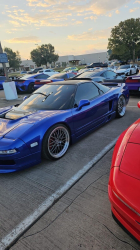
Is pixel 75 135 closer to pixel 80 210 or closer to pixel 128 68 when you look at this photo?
pixel 80 210

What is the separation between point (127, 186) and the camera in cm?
129

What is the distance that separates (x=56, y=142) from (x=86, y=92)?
4.83ft

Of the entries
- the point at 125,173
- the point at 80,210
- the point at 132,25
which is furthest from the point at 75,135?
the point at 132,25

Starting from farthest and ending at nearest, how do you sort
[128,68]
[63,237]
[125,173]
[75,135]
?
[128,68], [75,135], [63,237], [125,173]

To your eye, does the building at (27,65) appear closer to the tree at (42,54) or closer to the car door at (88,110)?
the tree at (42,54)

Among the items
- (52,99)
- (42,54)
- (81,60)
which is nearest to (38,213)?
(52,99)

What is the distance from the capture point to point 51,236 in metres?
1.53

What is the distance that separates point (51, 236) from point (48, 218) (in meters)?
0.20

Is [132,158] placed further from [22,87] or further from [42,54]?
[42,54]

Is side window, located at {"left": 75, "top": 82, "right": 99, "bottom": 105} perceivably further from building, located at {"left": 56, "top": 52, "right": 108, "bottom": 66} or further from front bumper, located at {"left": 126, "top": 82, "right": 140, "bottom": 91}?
building, located at {"left": 56, "top": 52, "right": 108, "bottom": 66}

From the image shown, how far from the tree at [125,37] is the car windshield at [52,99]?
42507 mm

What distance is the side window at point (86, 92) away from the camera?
338 cm

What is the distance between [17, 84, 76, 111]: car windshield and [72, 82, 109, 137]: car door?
0.16 meters

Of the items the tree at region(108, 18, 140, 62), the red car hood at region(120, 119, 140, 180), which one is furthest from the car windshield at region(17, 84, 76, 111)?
the tree at region(108, 18, 140, 62)
